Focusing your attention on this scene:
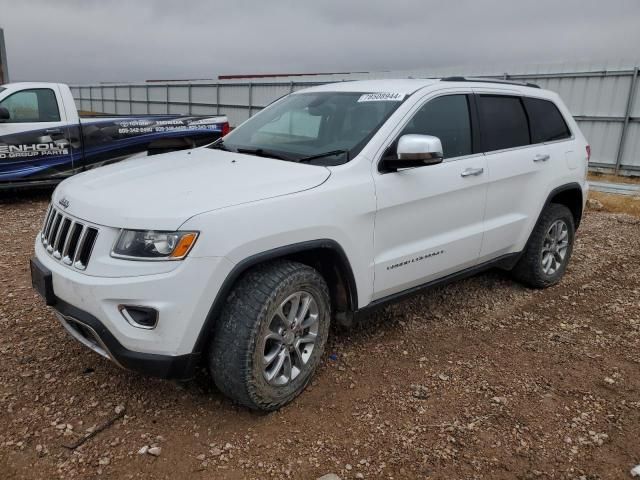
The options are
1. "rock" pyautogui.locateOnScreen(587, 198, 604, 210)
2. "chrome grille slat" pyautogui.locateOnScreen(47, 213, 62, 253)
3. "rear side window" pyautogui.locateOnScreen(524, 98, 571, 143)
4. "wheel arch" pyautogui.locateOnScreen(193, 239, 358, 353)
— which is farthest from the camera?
"rock" pyautogui.locateOnScreen(587, 198, 604, 210)

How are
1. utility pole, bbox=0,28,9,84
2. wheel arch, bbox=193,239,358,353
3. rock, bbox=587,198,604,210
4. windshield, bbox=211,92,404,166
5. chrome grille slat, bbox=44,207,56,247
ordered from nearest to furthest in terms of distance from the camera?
1. wheel arch, bbox=193,239,358,353
2. chrome grille slat, bbox=44,207,56,247
3. windshield, bbox=211,92,404,166
4. rock, bbox=587,198,604,210
5. utility pole, bbox=0,28,9,84

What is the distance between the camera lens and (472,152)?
3.90m

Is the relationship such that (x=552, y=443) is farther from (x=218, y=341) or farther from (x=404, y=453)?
(x=218, y=341)

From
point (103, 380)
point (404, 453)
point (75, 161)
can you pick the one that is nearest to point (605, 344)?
point (404, 453)

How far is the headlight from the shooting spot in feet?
7.98

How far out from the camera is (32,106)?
7.62 metres

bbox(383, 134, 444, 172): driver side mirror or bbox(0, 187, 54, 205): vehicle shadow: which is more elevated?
bbox(383, 134, 444, 172): driver side mirror

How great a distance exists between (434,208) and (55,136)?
6.26m

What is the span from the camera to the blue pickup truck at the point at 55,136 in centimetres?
737

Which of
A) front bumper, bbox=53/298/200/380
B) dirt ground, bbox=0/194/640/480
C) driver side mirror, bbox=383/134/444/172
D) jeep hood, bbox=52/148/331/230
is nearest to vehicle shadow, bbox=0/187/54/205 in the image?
dirt ground, bbox=0/194/640/480

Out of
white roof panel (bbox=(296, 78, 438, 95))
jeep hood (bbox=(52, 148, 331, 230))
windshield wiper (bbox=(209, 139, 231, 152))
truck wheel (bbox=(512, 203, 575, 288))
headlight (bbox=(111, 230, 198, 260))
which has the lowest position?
truck wheel (bbox=(512, 203, 575, 288))

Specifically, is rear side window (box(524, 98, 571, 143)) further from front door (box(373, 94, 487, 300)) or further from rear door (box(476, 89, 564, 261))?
front door (box(373, 94, 487, 300))

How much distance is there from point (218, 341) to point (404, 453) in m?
1.10

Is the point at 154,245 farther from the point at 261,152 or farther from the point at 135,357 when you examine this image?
the point at 261,152
